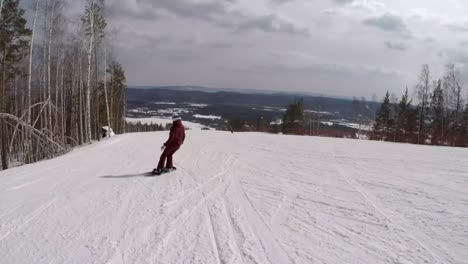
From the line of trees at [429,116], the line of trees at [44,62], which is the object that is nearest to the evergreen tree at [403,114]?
the line of trees at [429,116]

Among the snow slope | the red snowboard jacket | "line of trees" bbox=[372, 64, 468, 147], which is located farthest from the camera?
"line of trees" bbox=[372, 64, 468, 147]

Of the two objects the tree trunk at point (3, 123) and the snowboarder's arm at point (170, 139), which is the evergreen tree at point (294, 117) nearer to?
the tree trunk at point (3, 123)

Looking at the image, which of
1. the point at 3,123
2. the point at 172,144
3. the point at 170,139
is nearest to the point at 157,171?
the point at 172,144

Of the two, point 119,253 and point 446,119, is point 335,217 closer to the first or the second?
point 119,253

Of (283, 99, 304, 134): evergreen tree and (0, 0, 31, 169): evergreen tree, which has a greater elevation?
(0, 0, 31, 169): evergreen tree

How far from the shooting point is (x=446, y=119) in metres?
52.6

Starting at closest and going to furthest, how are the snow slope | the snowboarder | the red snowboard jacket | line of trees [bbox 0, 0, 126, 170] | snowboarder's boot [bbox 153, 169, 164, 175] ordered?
the snow slope → snowboarder's boot [bbox 153, 169, 164, 175] → the snowboarder → the red snowboard jacket → line of trees [bbox 0, 0, 126, 170]

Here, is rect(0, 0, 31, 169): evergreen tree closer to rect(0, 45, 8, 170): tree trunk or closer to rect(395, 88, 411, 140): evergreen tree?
rect(0, 45, 8, 170): tree trunk

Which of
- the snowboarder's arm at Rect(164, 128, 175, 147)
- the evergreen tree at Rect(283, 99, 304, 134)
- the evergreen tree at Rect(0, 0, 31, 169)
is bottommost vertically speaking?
the evergreen tree at Rect(283, 99, 304, 134)

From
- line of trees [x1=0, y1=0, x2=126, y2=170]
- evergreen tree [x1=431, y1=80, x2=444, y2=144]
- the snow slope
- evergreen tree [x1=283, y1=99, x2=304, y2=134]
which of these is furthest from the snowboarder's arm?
evergreen tree [x1=283, y1=99, x2=304, y2=134]

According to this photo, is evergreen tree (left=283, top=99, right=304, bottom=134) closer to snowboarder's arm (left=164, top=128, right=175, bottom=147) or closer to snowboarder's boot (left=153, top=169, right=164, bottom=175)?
snowboarder's arm (left=164, top=128, right=175, bottom=147)

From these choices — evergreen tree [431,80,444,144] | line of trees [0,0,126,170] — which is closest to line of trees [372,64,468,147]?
evergreen tree [431,80,444,144]

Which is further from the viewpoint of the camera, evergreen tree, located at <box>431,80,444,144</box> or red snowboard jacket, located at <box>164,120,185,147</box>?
evergreen tree, located at <box>431,80,444,144</box>

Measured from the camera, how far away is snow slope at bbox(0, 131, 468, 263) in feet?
17.6
